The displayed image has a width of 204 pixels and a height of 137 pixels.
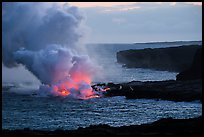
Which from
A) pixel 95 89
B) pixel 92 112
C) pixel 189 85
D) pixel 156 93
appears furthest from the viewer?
pixel 95 89

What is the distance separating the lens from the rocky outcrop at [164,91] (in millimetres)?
49938

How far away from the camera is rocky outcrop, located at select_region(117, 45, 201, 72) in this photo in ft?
397

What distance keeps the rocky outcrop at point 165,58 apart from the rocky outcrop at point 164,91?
56.6 m

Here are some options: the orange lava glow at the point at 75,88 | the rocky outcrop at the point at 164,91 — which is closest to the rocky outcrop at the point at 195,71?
the rocky outcrop at the point at 164,91

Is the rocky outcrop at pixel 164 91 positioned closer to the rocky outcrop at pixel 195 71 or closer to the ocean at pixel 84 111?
the ocean at pixel 84 111

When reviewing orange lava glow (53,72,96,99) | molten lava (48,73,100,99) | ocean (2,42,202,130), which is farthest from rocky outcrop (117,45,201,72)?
ocean (2,42,202,130)

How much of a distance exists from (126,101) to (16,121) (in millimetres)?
17647

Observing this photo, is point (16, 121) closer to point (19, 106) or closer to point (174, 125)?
point (19, 106)

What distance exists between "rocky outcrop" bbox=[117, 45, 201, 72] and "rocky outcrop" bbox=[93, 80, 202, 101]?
56568 millimetres

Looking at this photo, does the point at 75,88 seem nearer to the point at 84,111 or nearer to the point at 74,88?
the point at 74,88

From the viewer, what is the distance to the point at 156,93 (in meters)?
53.0

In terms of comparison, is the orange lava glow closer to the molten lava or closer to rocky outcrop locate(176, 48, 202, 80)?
the molten lava

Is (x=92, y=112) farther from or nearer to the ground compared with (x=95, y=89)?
nearer to the ground

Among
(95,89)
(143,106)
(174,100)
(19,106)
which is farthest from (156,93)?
(19,106)
